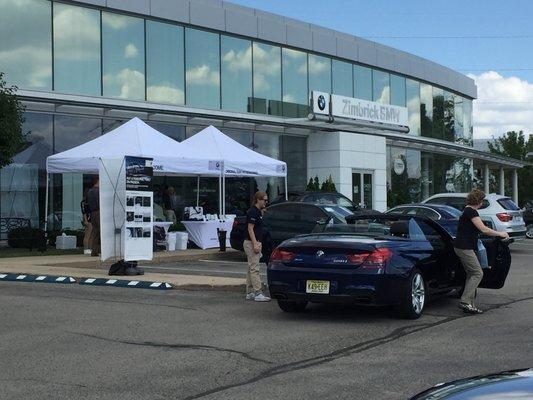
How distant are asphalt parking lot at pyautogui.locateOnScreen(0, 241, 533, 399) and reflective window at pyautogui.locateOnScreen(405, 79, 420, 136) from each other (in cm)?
2904

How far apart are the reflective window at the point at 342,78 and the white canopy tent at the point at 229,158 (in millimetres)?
12986

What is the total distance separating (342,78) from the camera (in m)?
35.3

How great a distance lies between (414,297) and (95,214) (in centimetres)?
1061

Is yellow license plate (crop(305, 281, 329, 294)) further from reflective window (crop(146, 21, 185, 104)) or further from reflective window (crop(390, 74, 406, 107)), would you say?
reflective window (crop(390, 74, 406, 107))

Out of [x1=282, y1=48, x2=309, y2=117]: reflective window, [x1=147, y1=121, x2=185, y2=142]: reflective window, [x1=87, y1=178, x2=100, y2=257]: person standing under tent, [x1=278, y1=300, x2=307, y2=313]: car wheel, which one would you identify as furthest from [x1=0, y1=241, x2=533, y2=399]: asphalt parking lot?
[x1=282, y1=48, x2=309, y2=117]: reflective window

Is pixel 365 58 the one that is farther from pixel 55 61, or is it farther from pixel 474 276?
pixel 474 276

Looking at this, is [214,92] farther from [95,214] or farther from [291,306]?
[291,306]

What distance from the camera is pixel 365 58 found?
36438 millimetres

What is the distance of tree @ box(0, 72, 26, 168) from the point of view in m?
19.4

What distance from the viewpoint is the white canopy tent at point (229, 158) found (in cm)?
2130

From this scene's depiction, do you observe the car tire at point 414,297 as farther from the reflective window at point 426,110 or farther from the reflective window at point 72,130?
the reflective window at point 426,110

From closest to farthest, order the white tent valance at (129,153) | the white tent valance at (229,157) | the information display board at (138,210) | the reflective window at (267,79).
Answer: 1. the information display board at (138,210)
2. the white tent valance at (129,153)
3. the white tent valance at (229,157)
4. the reflective window at (267,79)

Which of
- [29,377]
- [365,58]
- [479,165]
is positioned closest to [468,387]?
[29,377]

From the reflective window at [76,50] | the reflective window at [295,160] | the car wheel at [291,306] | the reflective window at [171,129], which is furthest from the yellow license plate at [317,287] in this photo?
the reflective window at [295,160]
